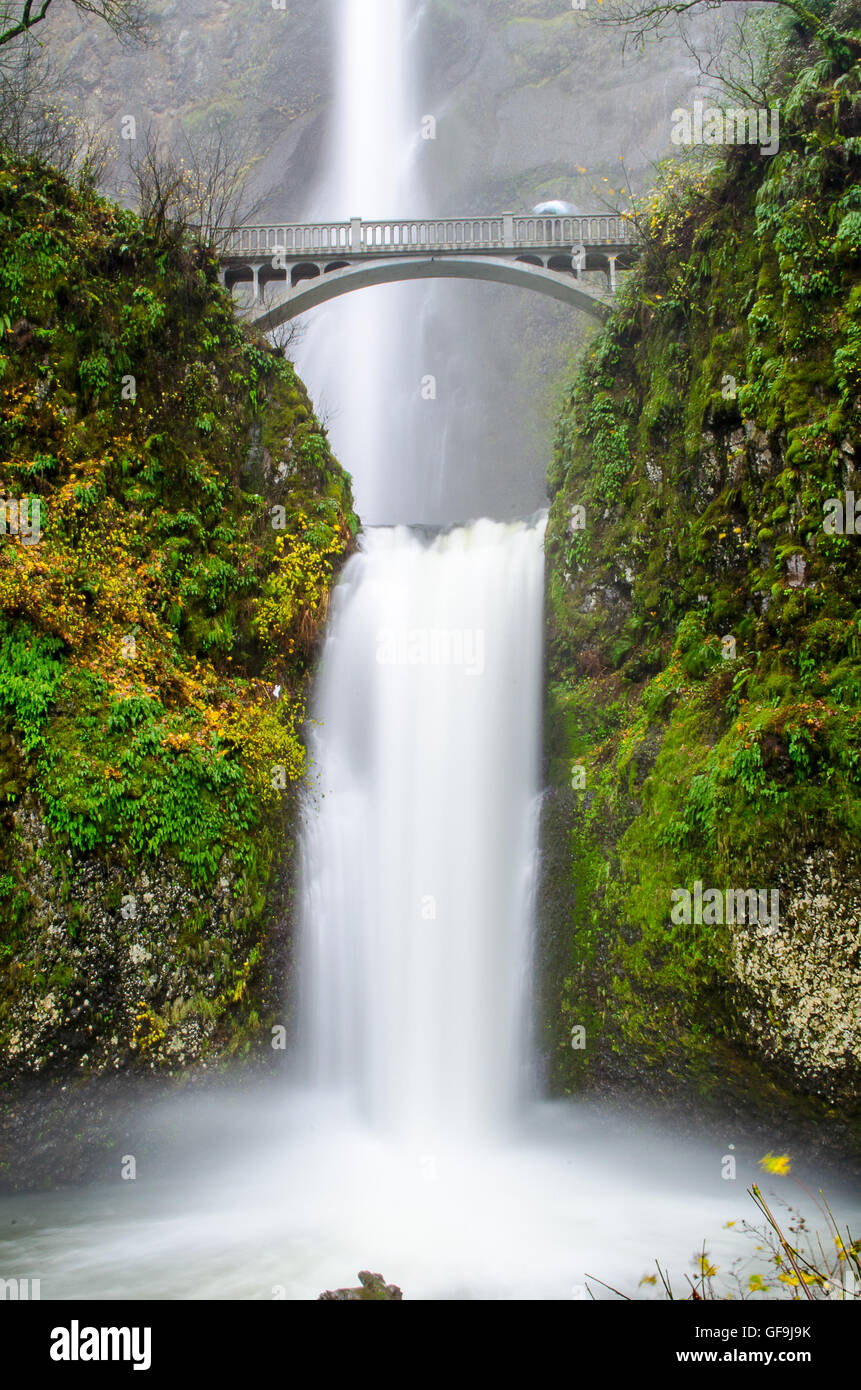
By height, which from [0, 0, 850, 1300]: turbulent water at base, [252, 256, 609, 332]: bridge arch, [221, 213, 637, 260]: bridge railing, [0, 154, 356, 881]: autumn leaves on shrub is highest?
[221, 213, 637, 260]: bridge railing

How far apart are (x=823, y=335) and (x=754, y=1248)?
348 inches

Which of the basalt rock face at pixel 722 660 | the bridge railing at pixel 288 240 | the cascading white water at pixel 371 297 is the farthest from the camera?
the cascading white water at pixel 371 297

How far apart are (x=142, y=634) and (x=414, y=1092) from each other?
20.0 ft

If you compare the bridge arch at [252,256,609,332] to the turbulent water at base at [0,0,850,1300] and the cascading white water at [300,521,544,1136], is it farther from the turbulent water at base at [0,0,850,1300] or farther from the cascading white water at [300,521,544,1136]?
the cascading white water at [300,521,544,1136]

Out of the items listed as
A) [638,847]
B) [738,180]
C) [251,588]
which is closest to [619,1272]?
[638,847]

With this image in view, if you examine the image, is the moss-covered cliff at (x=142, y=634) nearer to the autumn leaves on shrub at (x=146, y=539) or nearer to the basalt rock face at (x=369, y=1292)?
the autumn leaves on shrub at (x=146, y=539)

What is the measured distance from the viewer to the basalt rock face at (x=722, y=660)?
26.5 ft

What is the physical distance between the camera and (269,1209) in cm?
821

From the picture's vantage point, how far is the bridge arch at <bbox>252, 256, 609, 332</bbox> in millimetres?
16438

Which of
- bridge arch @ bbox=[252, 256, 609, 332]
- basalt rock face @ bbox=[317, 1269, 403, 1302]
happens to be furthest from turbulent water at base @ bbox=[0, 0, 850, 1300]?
bridge arch @ bbox=[252, 256, 609, 332]

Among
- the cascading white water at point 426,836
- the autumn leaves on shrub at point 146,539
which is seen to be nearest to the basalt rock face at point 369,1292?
the cascading white water at point 426,836

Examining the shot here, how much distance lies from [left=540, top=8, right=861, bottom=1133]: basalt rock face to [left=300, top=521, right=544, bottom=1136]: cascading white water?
0.55 metres

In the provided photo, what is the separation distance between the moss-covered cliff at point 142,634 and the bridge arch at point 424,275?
3770mm

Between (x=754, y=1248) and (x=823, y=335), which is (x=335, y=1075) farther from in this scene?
(x=823, y=335)
